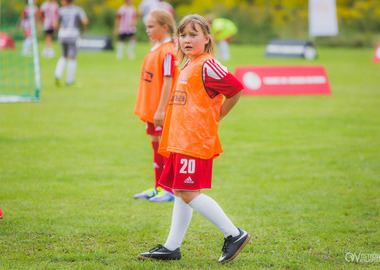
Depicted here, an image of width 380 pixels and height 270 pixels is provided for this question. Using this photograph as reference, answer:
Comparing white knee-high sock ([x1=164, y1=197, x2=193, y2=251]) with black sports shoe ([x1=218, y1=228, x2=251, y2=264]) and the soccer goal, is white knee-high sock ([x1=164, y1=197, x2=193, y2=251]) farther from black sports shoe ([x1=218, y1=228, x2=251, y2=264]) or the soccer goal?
the soccer goal

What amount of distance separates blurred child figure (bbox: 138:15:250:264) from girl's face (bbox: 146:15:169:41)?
1.30 m

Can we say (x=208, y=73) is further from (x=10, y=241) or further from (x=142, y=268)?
(x=10, y=241)

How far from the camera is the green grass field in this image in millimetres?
3756

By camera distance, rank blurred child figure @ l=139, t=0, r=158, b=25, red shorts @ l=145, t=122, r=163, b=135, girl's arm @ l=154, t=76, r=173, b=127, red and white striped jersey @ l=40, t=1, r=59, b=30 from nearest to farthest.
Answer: girl's arm @ l=154, t=76, r=173, b=127 < red shorts @ l=145, t=122, r=163, b=135 < red and white striped jersey @ l=40, t=1, r=59, b=30 < blurred child figure @ l=139, t=0, r=158, b=25

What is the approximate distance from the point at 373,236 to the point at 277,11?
4506 centimetres

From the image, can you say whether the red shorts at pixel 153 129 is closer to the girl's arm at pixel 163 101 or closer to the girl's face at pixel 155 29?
the girl's arm at pixel 163 101

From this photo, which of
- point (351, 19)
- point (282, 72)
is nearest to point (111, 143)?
point (282, 72)

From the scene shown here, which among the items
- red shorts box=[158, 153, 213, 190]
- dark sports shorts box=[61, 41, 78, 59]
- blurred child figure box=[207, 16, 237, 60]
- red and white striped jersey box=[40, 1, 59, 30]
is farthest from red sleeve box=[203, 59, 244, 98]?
red and white striped jersey box=[40, 1, 59, 30]

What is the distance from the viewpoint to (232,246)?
3.55 meters

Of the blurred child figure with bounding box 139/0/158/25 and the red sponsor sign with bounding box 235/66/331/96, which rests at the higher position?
the blurred child figure with bounding box 139/0/158/25

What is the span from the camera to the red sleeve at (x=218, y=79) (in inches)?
134

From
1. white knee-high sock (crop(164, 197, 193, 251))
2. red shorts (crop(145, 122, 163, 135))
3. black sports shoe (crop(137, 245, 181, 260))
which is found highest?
red shorts (crop(145, 122, 163, 135))

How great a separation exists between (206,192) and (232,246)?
1847 mm

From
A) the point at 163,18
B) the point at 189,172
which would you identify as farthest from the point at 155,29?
the point at 189,172
